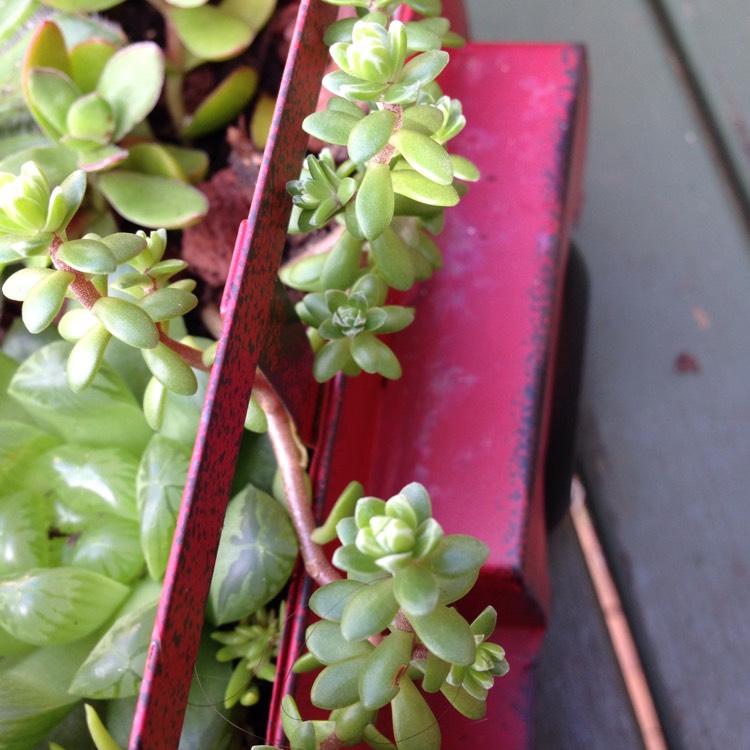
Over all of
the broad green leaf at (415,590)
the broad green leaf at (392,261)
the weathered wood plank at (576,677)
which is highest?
the broad green leaf at (392,261)

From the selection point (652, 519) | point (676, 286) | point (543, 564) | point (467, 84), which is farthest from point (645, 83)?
point (543, 564)

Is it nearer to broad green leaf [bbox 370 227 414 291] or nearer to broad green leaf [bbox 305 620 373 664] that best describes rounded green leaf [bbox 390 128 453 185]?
broad green leaf [bbox 370 227 414 291]

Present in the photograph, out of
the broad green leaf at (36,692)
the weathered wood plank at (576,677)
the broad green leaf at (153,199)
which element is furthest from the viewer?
the weathered wood plank at (576,677)

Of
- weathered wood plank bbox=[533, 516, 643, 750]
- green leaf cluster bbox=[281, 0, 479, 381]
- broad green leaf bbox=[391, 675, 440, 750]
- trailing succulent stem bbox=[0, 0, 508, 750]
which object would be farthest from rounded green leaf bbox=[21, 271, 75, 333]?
weathered wood plank bbox=[533, 516, 643, 750]

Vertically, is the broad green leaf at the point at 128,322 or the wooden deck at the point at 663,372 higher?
the broad green leaf at the point at 128,322

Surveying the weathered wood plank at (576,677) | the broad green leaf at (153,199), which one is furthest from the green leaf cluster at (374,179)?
the weathered wood plank at (576,677)

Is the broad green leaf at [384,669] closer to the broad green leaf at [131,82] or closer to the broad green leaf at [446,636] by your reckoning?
the broad green leaf at [446,636]

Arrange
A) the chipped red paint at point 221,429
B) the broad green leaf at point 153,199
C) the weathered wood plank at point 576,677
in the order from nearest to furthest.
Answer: the chipped red paint at point 221,429
the broad green leaf at point 153,199
the weathered wood plank at point 576,677
